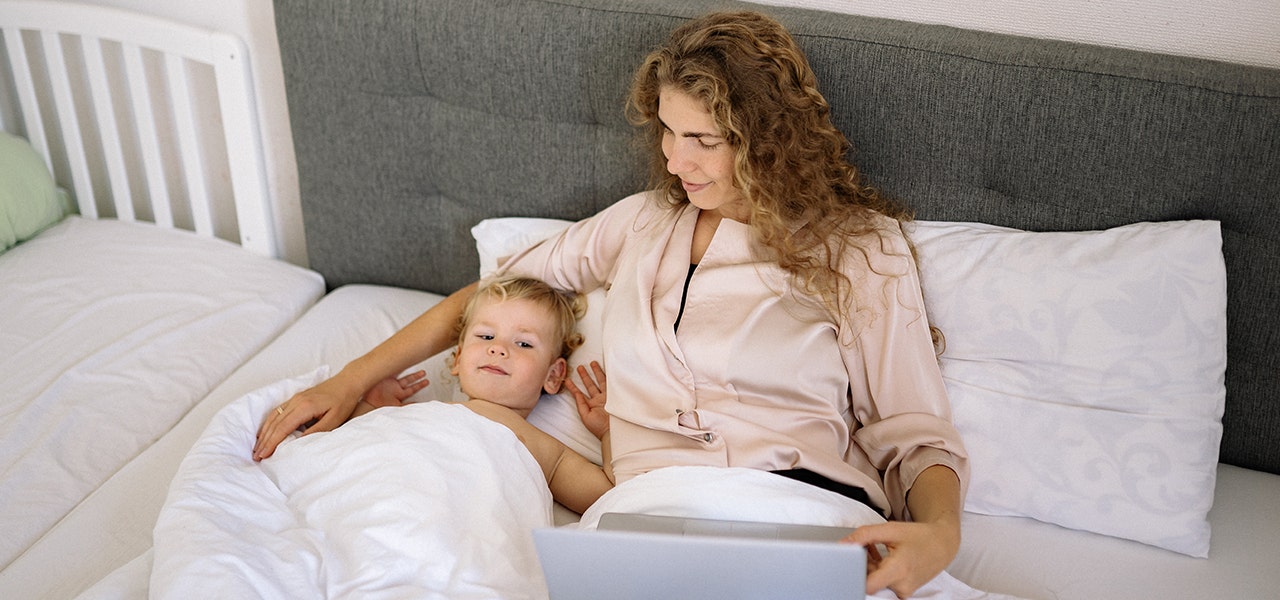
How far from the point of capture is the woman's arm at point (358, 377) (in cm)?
145

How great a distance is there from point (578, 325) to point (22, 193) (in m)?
1.22

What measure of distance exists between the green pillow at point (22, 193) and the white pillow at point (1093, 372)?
1.75 metres

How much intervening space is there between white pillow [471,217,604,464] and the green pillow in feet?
3.18

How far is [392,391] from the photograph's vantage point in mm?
1620

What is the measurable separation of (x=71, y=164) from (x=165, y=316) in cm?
55

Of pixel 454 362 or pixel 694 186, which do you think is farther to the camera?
pixel 454 362

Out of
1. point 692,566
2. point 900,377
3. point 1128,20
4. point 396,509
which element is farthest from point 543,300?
point 1128,20

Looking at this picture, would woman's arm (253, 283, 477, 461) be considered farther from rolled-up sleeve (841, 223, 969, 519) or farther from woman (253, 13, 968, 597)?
rolled-up sleeve (841, 223, 969, 519)

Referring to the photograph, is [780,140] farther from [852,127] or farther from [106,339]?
[106,339]

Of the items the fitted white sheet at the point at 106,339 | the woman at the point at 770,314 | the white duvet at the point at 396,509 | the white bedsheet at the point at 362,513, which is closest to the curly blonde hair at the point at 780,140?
the woman at the point at 770,314

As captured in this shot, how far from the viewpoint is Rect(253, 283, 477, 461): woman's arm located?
1453 millimetres

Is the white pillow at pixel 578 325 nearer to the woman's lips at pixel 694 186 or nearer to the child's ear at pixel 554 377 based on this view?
the child's ear at pixel 554 377

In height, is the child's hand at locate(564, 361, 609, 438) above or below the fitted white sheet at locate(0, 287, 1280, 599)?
above

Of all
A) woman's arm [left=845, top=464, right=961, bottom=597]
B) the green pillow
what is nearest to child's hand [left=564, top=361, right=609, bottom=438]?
woman's arm [left=845, top=464, right=961, bottom=597]
